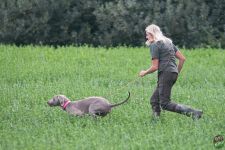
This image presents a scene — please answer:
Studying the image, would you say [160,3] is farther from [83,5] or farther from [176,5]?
[83,5]

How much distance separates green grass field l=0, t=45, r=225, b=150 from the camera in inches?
396

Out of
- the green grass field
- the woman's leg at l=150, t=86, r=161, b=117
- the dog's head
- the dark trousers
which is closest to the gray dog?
the dog's head

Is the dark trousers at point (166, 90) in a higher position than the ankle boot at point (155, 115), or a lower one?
higher

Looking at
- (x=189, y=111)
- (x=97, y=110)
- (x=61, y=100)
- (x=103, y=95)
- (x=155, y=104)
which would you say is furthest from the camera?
(x=103, y=95)

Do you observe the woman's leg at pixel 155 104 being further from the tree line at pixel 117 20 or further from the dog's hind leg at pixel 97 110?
the tree line at pixel 117 20

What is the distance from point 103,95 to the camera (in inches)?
559

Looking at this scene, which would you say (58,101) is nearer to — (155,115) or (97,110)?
(97,110)

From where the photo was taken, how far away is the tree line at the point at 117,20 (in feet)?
77.8

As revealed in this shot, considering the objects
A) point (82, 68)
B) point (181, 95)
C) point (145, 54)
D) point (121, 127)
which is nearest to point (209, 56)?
point (145, 54)

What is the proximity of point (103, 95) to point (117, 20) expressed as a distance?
10016 mm

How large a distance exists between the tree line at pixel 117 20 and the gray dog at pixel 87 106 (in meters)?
11.9

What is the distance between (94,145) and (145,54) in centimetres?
1034

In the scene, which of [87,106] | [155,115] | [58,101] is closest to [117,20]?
[58,101]

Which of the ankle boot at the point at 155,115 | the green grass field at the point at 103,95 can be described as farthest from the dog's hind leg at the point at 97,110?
the ankle boot at the point at 155,115
